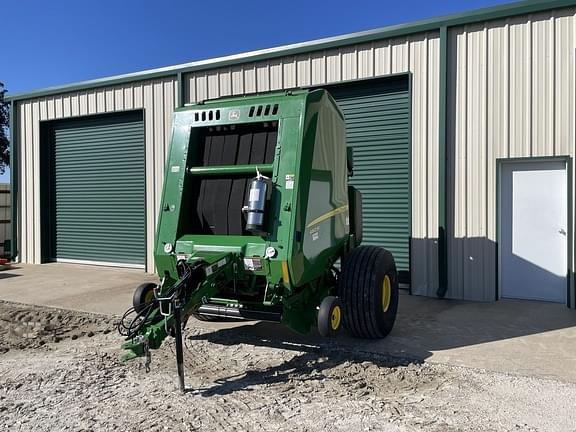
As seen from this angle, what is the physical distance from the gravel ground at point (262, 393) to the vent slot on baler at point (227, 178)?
135cm

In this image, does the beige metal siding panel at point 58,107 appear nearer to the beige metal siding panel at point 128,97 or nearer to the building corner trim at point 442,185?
the beige metal siding panel at point 128,97

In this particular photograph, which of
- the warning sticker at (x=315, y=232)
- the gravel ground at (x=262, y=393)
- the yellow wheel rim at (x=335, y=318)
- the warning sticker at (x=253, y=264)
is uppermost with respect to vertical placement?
the warning sticker at (x=315, y=232)

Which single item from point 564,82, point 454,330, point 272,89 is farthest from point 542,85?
point 272,89

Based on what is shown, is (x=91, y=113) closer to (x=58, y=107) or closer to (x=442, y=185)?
(x=58, y=107)

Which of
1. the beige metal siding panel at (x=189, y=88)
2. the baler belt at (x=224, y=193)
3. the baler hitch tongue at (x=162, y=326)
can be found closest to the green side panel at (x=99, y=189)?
the beige metal siding panel at (x=189, y=88)

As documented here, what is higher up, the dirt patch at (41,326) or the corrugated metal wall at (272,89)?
the corrugated metal wall at (272,89)

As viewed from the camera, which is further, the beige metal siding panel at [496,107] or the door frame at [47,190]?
the door frame at [47,190]

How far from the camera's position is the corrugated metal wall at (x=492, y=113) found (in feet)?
24.6

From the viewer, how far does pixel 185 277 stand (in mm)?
4469

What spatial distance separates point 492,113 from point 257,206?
191 inches

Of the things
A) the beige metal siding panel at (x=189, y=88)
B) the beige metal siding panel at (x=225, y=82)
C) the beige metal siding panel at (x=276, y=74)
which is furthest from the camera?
the beige metal siding panel at (x=189, y=88)

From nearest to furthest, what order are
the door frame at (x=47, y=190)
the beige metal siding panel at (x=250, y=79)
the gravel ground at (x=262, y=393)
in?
the gravel ground at (x=262, y=393)
the beige metal siding panel at (x=250, y=79)
the door frame at (x=47, y=190)

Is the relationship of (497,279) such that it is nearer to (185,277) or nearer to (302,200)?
(302,200)

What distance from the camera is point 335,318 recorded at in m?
4.99
